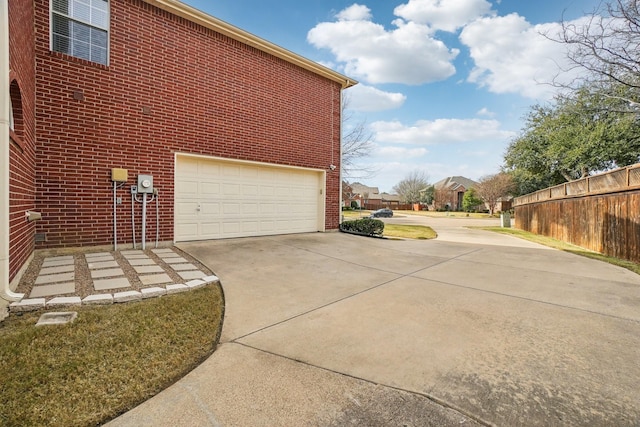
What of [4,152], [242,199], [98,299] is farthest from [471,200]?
[4,152]

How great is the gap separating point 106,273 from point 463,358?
182 inches

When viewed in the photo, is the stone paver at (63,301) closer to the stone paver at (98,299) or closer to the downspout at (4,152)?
the stone paver at (98,299)

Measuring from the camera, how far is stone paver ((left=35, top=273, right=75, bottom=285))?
3.73m

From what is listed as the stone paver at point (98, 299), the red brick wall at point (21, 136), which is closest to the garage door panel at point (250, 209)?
the red brick wall at point (21, 136)

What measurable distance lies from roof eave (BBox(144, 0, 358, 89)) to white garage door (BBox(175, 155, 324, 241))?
10.6 ft

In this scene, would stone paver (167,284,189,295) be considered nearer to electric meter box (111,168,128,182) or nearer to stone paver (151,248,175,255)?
stone paver (151,248,175,255)

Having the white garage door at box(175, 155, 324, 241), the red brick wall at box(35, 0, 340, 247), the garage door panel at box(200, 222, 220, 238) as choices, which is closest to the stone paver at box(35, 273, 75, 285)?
the red brick wall at box(35, 0, 340, 247)

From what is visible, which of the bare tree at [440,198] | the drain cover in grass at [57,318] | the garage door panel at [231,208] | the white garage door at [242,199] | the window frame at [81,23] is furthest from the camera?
the bare tree at [440,198]

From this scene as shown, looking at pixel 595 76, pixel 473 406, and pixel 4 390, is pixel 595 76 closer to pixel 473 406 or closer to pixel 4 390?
pixel 473 406

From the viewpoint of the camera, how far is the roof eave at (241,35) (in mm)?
6629

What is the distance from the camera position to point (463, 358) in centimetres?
239

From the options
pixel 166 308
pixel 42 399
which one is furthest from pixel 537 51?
pixel 42 399

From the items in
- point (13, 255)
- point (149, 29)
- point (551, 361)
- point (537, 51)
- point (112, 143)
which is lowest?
point (551, 361)

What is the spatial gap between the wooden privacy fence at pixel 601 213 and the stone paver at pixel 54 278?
464 inches
